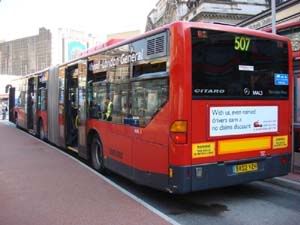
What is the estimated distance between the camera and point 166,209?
736cm

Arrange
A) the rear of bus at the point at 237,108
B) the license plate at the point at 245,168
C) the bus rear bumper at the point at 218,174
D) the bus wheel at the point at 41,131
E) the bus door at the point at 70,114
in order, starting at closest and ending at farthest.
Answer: the bus rear bumper at the point at 218,174 → the rear of bus at the point at 237,108 → the license plate at the point at 245,168 → the bus door at the point at 70,114 → the bus wheel at the point at 41,131

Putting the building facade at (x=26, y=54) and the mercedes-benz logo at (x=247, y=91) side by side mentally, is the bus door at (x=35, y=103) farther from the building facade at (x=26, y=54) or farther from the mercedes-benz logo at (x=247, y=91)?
the building facade at (x=26, y=54)

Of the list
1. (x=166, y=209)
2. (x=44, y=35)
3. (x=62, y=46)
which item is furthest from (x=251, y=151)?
(x=44, y=35)

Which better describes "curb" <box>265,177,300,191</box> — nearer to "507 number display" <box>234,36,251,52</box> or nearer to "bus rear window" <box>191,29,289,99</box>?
"bus rear window" <box>191,29,289,99</box>

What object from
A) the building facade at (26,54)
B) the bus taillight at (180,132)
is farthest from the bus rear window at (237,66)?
the building facade at (26,54)

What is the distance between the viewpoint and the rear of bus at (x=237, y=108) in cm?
706

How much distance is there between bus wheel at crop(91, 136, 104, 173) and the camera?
10305 millimetres

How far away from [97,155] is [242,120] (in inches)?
162

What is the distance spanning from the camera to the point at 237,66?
24.6 ft

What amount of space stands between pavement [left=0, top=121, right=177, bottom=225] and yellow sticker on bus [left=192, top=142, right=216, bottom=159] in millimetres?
1023

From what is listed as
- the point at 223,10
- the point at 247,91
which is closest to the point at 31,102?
the point at 247,91

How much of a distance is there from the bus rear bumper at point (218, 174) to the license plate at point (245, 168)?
21 mm

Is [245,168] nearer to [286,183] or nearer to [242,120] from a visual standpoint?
[242,120]

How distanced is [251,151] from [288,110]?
4.10ft
